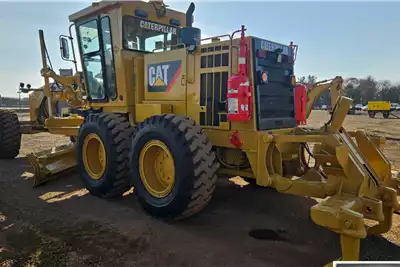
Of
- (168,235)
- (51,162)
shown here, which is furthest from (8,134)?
(168,235)

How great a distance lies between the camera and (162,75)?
524cm

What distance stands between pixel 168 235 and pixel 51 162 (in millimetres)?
3702

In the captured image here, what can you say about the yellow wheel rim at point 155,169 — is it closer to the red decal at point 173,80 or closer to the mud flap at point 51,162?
the red decal at point 173,80

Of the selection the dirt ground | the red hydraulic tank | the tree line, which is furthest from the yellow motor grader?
the tree line

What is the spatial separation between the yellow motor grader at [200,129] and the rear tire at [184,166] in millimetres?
13

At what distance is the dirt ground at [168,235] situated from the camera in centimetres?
345

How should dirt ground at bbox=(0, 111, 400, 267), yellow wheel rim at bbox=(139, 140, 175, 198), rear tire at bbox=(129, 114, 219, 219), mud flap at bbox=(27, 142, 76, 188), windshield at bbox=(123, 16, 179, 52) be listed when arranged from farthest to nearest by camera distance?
mud flap at bbox=(27, 142, 76, 188) < windshield at bbox=(123, 16, 179, 52) < yellow wheel rim at bbox=(139, 140, 175, 198) < rear tire at bbox=(129, 114, 219, 219) < dirt ground at bbox=(0, 111, 400, 267)

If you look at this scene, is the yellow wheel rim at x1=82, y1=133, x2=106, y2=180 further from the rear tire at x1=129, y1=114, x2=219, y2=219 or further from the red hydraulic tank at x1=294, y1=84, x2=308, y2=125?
the red hydraulic tank at x1=294, y1=84, x2=308, y2=125

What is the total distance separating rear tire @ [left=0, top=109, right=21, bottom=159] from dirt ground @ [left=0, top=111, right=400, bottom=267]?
376cm

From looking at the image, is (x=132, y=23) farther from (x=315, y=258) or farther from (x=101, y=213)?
(x=315, y=258)

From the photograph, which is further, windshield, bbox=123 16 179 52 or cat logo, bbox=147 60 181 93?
windshield, bbox=123 16 179 52

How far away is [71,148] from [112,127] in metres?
2.07

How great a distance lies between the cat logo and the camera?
5.03 m

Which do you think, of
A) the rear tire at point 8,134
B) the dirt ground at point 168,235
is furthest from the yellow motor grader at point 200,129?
the rear tire at point 8,134
